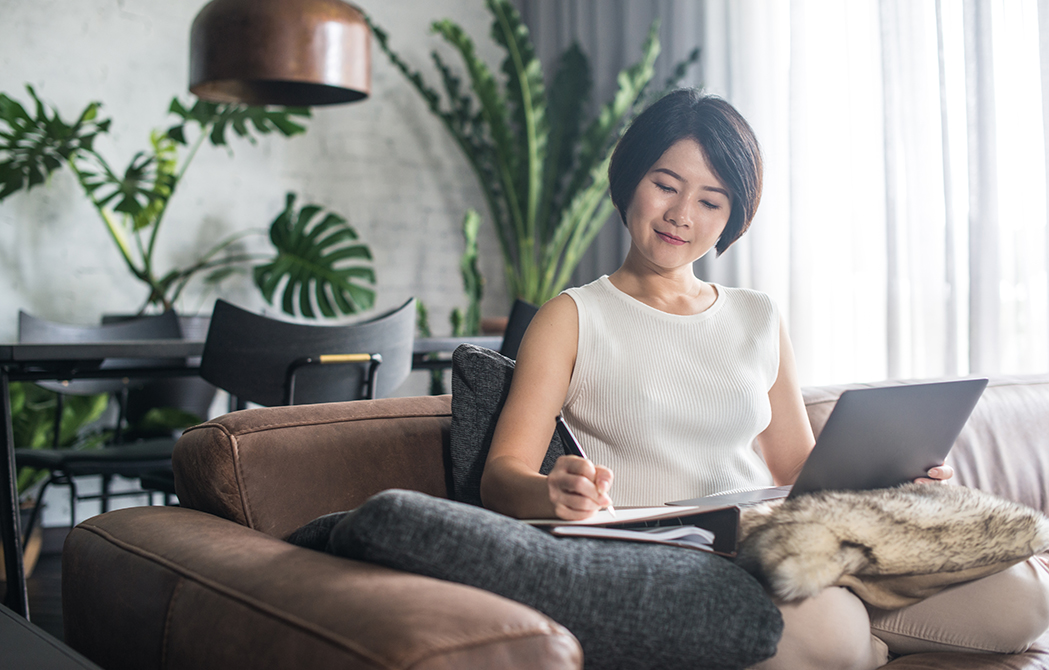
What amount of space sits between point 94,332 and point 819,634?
260cm

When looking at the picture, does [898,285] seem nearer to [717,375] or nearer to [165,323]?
[717,375]

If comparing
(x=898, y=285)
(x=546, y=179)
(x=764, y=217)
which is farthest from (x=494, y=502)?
(x=546, y=179)

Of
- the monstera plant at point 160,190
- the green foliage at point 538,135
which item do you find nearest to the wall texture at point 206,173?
the monstera plant at point 160,190

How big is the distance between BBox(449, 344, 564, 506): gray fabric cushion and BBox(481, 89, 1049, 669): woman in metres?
0.05

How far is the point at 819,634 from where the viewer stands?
35.0 inches

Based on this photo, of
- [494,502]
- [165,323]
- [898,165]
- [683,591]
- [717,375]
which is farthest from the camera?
[165,323]

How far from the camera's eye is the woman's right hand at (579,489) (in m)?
0.84

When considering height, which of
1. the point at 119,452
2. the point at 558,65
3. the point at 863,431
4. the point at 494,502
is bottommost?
the point at 119,452

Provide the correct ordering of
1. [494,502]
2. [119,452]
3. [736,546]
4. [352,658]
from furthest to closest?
[119,452] < [494,502] < [736,546] < [352,658]

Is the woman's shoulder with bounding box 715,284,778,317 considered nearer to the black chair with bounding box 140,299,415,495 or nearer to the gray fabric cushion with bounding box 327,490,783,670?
the gray fabric cushion with bounding box 327,490,783,670

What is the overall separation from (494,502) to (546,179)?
3.22 meters

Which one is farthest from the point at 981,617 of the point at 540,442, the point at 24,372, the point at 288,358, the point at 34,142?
the point at 34,142

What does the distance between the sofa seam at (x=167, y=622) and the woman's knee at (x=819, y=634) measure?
0.59 metres

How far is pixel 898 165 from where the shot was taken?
2.78 metres
